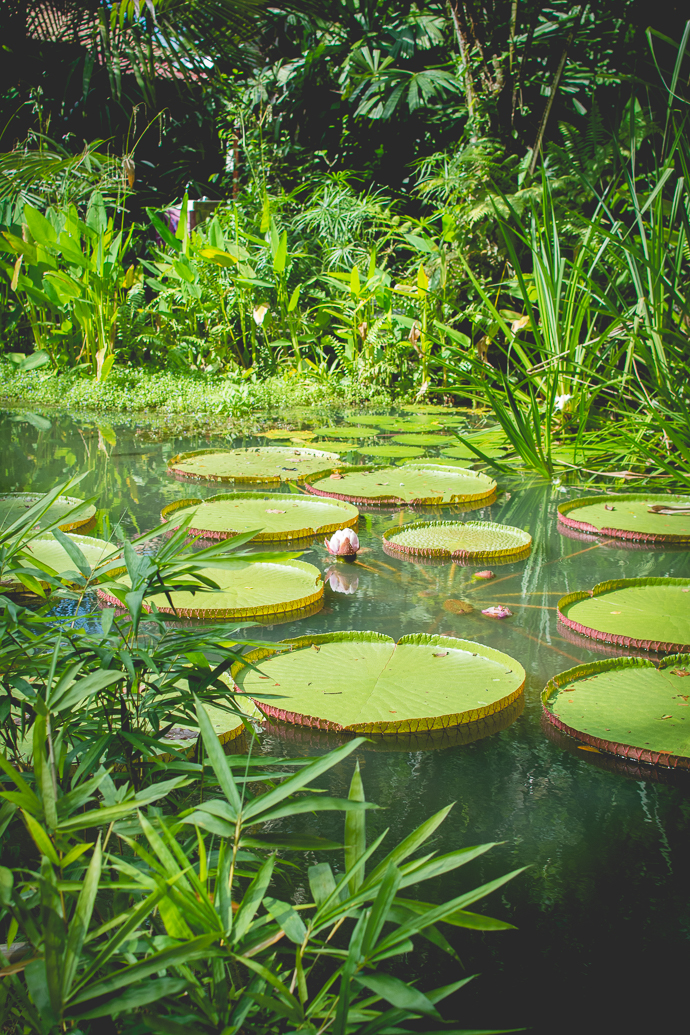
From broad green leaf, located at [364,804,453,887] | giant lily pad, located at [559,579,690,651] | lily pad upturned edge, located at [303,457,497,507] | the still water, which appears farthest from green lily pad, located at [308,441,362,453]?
broad green leaf, located at [364,804,453,887]

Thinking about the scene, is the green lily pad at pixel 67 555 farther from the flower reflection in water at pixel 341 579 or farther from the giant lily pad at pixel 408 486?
the giant lily pad at pixel 408 486

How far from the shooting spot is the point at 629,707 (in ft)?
3.99

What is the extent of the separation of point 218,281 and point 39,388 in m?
1.53

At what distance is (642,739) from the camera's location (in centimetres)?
112

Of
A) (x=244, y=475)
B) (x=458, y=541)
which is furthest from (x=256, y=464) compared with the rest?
(x=458, y=541)

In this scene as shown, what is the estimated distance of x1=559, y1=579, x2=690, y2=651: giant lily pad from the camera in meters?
1.48

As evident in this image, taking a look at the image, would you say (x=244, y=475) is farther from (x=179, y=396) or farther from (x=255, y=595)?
(x=179, y=396)

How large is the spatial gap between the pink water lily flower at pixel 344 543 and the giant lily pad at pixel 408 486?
481 mm

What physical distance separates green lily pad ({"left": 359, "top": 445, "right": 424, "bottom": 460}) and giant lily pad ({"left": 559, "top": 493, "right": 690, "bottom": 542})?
3.32ft

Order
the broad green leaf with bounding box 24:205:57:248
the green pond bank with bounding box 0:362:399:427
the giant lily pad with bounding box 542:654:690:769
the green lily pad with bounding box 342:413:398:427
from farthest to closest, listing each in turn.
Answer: the broad green leaf with bounding box 24:205:57:248, the green pond bank with bounding box 0:362:399:427, the green lily pad with bounding box 342:413:398:427, the giant lily pad with bounding box 542:654:690:769

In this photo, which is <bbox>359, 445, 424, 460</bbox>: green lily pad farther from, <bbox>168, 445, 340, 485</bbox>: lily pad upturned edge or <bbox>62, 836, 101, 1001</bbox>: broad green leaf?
<bbox>62, 836, 101, 1001</bbox>: broad green leaf

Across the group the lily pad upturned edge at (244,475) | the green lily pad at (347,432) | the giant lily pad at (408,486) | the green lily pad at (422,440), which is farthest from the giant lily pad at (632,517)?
the green lily pad at (347,432)

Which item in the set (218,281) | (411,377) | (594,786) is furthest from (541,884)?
(218,281)

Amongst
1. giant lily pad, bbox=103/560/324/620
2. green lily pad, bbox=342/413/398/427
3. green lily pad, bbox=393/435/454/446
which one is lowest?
giant lily pad, bbox=103/560/324/620
